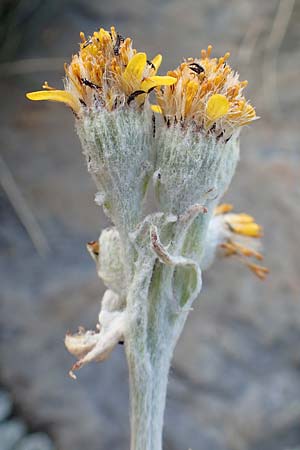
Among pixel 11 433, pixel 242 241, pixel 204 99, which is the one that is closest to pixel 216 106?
pixel 204 99

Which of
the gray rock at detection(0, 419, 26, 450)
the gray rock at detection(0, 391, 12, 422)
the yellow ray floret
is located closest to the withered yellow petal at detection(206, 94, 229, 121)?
the yellow ray floret

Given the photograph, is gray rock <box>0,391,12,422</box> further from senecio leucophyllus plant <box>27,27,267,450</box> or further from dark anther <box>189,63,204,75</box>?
dark anther <box>189,63,204,75</box>

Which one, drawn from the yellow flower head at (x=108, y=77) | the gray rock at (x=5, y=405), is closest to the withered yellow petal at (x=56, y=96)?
the yellow flower head at (x=108, y=77)

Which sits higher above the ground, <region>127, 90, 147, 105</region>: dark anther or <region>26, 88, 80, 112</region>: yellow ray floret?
<region>26, 88, 80, 112</region>: yellow ray floret

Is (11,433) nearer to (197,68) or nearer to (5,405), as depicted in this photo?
(5,405)

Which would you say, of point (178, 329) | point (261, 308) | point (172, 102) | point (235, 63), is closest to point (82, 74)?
point (172, 102)

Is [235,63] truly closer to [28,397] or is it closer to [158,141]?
[28,397]
